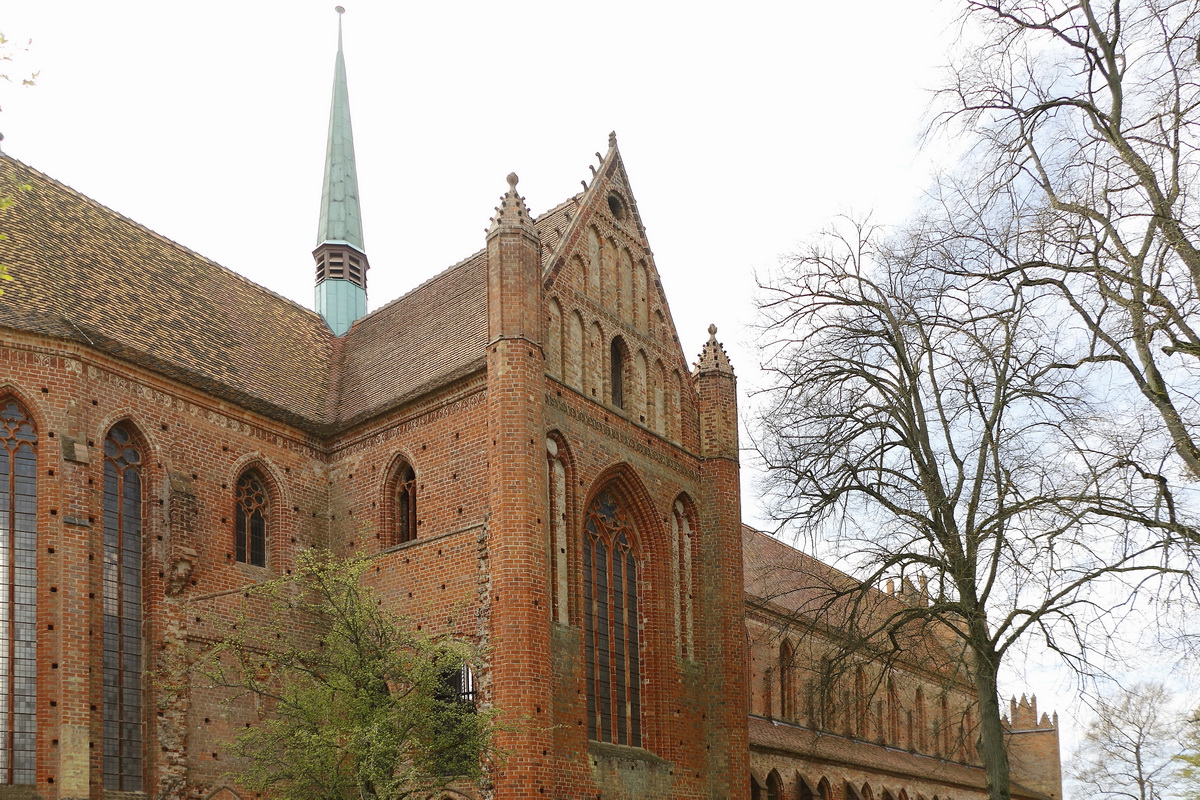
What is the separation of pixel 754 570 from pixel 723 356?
1220cm

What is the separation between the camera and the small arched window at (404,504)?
25375mm

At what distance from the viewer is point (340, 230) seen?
135 feet

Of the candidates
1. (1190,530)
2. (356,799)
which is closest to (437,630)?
(356,799)

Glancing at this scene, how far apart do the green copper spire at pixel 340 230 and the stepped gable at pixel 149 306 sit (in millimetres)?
8119

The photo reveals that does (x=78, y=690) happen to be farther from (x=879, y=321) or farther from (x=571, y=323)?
(x=879, y=321)

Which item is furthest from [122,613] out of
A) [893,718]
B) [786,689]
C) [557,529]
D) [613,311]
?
[893,718]

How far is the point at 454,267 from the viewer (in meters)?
30.0

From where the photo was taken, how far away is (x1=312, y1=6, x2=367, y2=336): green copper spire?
39.2 meters

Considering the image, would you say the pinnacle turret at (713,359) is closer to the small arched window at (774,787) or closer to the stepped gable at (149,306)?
the stepped gable at (149,306)

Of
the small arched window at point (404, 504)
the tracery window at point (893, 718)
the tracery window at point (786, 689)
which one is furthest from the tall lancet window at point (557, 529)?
the tracery window at point (893, 718)

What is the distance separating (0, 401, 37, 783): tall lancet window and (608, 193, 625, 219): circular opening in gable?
13.8 metres

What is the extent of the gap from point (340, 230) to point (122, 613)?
21719 mm

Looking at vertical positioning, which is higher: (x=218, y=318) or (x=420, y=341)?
(x=218, y=318)

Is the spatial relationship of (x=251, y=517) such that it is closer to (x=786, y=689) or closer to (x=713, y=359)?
(x=713, y=359)
